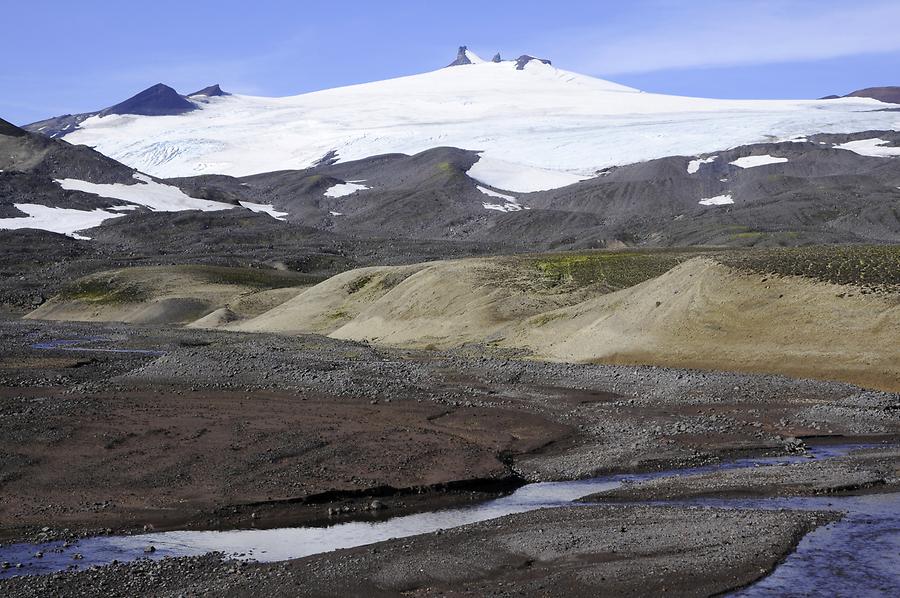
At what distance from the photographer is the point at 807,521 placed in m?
20.4

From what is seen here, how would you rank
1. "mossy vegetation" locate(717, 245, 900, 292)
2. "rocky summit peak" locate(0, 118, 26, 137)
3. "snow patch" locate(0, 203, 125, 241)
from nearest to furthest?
"mossy vegetation" locate(717, 245, 900, 292) < "snow patch" locate(0, 203, 125, 241) < "rocky summit peak" locate(0, 118, 26, 137)

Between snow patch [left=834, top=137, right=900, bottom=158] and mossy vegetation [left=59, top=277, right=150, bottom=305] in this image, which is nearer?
mossy vegetation [left=59, top=277, right=150, bottom=305]

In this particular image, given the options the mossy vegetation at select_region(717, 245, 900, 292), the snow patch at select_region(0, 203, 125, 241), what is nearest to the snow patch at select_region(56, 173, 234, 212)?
the snow patch at select_region(0, 203, 125, 241)

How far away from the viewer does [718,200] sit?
176 meters

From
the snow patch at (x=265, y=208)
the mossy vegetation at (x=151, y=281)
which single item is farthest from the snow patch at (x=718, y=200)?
the mossy vegetation at (x=151, y=281)

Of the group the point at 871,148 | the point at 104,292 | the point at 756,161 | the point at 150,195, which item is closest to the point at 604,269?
the point at 104,292

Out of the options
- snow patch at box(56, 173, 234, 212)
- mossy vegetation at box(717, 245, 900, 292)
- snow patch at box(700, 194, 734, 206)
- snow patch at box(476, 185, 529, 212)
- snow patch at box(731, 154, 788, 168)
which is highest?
snow patch at box(56, 173, 234, 212)

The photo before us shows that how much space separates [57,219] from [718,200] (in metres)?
99.0

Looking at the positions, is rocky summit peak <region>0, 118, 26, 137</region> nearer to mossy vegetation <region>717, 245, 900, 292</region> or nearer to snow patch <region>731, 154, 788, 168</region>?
snow patch <region>731, 154, 788, 168</region>

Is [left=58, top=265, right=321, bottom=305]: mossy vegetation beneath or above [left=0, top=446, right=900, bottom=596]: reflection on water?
beneath

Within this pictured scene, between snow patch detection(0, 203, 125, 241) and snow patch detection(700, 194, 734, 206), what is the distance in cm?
8904

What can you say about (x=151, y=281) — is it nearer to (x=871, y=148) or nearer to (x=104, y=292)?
(x=104, y=292)

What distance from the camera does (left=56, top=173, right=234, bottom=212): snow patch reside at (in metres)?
155

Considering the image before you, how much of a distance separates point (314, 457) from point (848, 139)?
190m
